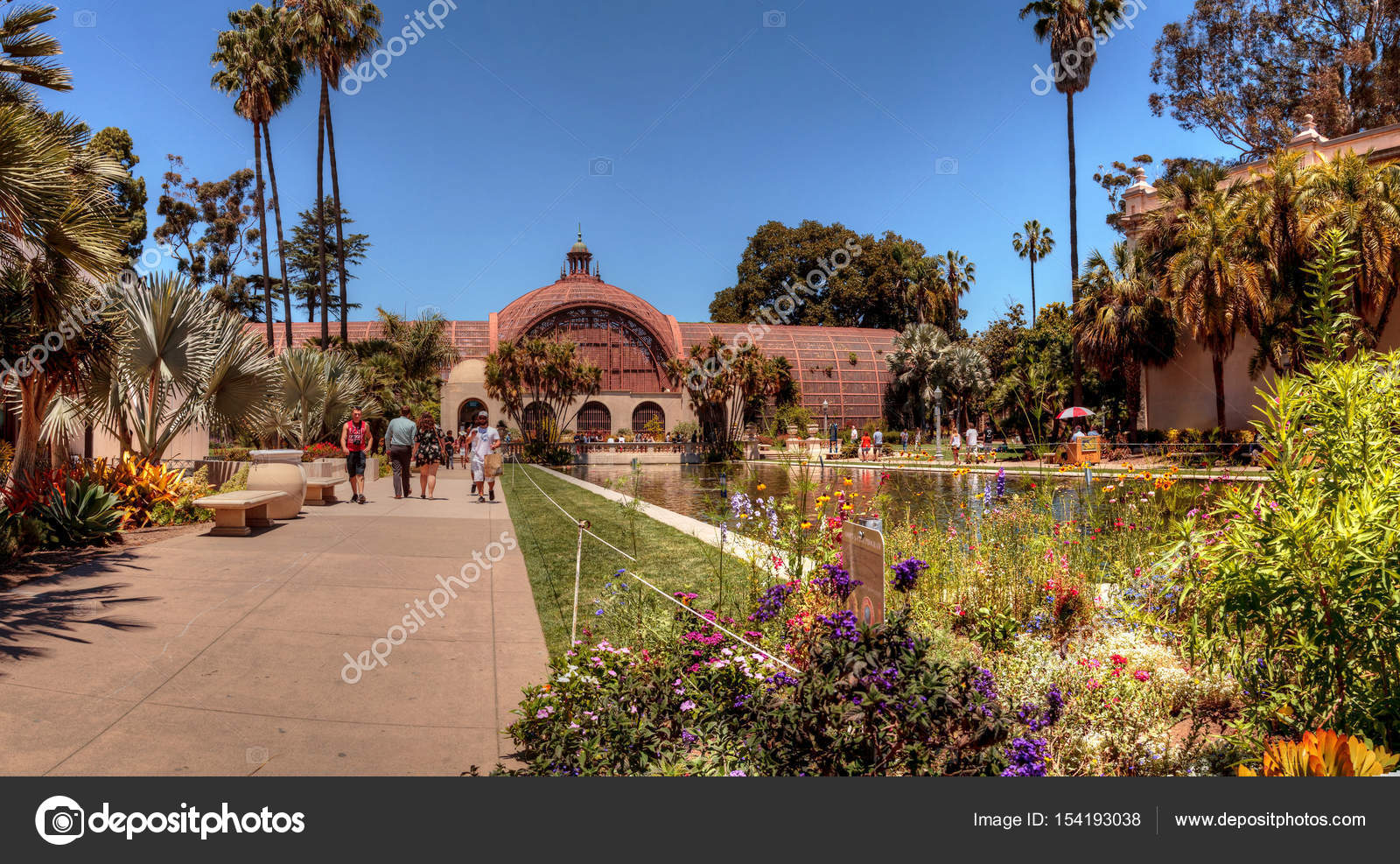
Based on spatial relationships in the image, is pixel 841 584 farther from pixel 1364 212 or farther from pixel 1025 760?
pixel 1364 212

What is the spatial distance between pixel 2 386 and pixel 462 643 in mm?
7428

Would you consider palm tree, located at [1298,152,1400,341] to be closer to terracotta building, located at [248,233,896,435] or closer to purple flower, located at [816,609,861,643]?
purple flower, located at [816,609,861,643]

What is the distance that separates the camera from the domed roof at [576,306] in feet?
161

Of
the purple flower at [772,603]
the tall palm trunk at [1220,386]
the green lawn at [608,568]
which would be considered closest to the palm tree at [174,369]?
the green lawn at [608,568]

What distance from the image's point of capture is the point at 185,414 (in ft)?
38.2

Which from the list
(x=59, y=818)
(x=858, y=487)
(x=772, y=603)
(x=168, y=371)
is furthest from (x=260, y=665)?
(x=858, y=487)

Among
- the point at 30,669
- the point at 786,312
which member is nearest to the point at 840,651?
the point at 30,669

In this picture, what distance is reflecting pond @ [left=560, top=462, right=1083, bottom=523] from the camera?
9.02 metres

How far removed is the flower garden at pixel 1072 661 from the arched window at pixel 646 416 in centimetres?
4419

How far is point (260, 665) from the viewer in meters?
4.57

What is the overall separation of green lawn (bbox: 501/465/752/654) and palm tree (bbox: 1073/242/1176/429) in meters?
23.3

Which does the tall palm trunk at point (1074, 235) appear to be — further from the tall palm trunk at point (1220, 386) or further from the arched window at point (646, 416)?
the arched window at point (646, 416)

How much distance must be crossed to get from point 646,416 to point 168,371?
128ft

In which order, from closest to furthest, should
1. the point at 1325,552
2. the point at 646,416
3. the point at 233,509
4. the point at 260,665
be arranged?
the point at 1325,552 → the point at 260,665 → the point at 233,509 → the point at 646,416
